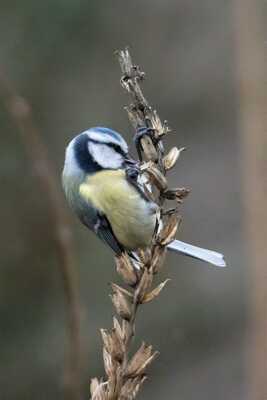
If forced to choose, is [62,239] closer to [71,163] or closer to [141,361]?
[141,361]

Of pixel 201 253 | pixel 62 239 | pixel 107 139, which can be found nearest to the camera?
pixel 62 239

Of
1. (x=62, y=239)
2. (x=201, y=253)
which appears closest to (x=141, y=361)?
(x=62, y=239)

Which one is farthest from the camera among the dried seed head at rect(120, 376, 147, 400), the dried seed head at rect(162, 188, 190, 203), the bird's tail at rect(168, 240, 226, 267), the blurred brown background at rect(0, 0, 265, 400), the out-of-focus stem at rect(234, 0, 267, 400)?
the blurred brown background at rect(0, 0, 265, 400)

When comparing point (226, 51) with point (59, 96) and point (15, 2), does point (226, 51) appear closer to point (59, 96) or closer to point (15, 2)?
point (59, 96)

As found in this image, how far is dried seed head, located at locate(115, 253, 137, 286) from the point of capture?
26.8 inches

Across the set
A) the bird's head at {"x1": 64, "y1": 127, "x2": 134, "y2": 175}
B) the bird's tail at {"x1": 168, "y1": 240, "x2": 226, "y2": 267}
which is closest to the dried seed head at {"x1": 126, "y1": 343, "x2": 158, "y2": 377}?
the bird's tail at {"x1": 168, "y1": 240, "x2": 226, "y2": 267}

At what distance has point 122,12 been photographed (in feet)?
13.8

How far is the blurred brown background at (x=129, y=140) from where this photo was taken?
3635 mm

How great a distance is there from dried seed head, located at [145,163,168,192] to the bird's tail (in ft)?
1.21

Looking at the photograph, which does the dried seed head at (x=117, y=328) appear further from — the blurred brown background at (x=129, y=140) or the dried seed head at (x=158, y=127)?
the blurred brown background at (x=129, y=140)

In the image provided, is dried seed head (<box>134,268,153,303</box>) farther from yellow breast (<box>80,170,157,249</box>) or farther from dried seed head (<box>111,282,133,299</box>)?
yellow breast (<box>80,170,157,249</box>)

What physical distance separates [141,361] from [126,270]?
3.8 inches

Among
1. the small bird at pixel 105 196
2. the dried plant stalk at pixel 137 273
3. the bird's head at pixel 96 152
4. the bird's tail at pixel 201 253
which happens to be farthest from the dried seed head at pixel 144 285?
the small bird at pixel 105 196

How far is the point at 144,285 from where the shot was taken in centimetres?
66
